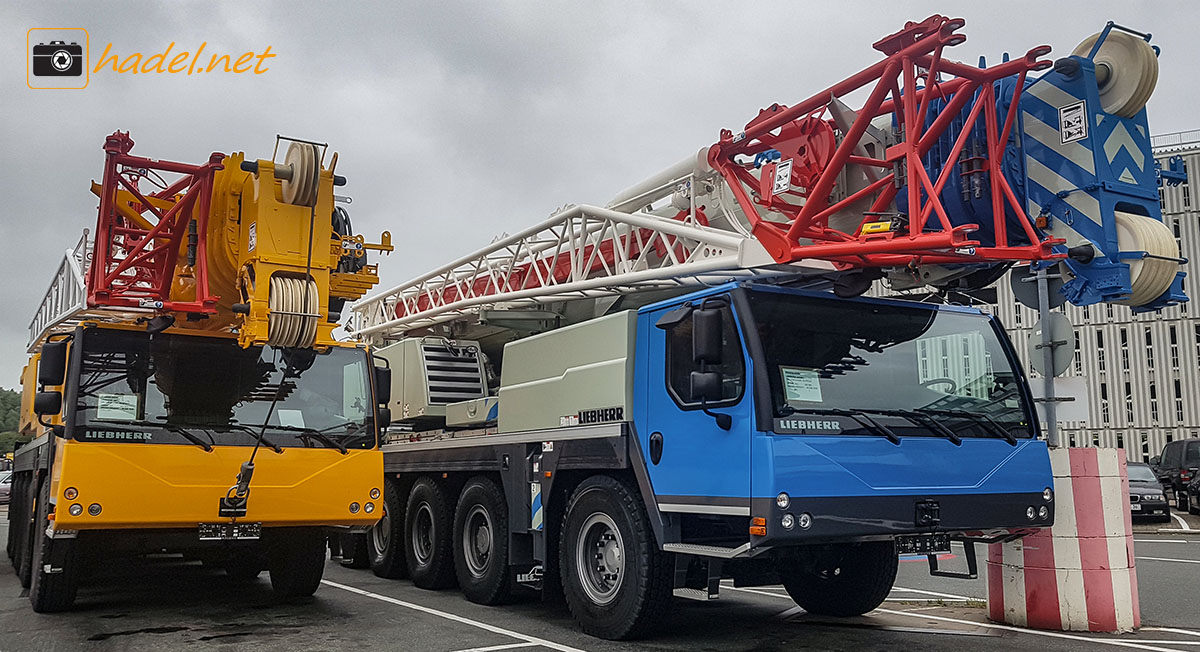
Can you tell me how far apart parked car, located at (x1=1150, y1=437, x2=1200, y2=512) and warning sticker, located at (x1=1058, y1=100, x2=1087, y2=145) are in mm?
21458

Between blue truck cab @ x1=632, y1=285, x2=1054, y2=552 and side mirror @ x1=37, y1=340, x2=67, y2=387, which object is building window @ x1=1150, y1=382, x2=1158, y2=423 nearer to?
blue truck cab @ x1=632, y1=285, x2=1054, y2=552

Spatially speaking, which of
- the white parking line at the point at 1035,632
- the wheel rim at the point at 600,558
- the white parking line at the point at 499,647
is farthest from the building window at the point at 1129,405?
the white parking line at the point at 499,647

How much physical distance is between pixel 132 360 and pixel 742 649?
5.46 m

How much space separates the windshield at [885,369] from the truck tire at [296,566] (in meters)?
4.78

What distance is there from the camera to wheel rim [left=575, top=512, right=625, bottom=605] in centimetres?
735

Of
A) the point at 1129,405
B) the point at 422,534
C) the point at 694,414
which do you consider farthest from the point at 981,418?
the point at 1129,405

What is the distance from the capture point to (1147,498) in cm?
2111

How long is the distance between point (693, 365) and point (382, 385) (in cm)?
344

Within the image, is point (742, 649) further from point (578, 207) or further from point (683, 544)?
point (578, 207)

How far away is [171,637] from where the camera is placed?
7.43m

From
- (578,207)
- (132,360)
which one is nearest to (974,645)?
(578,207)

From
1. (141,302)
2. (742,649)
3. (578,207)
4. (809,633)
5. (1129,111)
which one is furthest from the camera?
A: (578,207)

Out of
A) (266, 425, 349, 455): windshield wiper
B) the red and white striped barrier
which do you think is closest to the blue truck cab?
the red and white striped barrier

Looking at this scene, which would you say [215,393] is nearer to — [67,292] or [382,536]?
[67,292]
